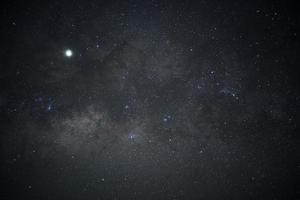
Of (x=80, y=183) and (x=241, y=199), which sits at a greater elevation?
(x=241, y=199)

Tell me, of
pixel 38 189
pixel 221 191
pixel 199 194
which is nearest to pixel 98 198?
pixel 38 189

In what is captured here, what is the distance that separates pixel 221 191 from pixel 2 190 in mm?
20469

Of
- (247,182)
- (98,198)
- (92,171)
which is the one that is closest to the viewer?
(92,171)

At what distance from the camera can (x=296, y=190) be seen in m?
19.8

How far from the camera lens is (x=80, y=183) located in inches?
794

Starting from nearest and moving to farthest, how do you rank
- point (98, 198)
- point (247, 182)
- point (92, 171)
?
point (92, 171), point (247, 182), point (98, 198)

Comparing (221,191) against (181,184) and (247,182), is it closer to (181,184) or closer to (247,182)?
(247,182)

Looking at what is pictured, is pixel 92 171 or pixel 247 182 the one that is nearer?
pixel 92 171

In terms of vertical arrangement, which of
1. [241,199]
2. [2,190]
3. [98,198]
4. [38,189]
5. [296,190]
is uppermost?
[296,190]

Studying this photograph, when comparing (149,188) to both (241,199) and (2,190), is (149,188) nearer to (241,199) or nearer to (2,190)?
(241,199)

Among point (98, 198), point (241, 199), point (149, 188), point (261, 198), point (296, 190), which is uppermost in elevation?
point (296, 190)

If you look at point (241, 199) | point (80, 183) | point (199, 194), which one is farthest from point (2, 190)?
point (241, 199)

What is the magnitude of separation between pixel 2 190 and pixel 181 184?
55.5 ft

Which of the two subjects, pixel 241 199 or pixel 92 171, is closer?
pixel 92 171
